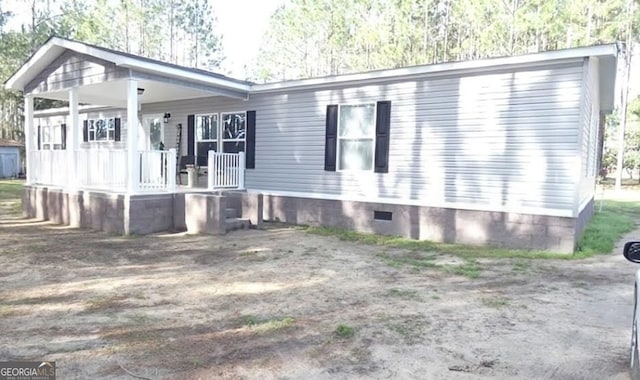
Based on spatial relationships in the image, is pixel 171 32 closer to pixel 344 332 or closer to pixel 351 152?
pixel 351 152

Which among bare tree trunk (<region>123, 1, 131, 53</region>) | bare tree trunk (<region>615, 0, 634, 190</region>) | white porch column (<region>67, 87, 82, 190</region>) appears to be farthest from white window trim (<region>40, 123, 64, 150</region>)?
bare tree trunk (<region>615, 0, 634, 190</region>)

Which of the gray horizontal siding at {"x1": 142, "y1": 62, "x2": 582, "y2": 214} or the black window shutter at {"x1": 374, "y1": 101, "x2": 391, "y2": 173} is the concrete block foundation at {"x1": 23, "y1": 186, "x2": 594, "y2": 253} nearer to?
the gray horizontal siding at {"x1": 142, "y1": 62, "x2": 582, "y2": 214}

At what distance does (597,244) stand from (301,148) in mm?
6038

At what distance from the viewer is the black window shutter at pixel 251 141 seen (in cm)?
1048

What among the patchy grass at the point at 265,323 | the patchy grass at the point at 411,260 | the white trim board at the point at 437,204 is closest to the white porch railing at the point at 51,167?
the white trim board at the point at 437,204

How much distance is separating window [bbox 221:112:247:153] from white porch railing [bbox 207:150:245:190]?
0.49 meters

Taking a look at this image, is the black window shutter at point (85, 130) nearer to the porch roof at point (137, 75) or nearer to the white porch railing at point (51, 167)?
the porch roof at point (137, 75)

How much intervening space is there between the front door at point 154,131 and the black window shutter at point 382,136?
22.6 feet

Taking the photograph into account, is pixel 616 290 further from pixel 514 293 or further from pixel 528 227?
pixel 528 227

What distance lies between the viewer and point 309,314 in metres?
4.11

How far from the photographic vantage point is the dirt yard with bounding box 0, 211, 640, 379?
119 inches

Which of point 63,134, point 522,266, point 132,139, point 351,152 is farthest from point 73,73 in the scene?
point 522,266

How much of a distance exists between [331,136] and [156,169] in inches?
145

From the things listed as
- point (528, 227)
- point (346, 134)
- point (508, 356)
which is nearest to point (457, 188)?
point (528, 227)
